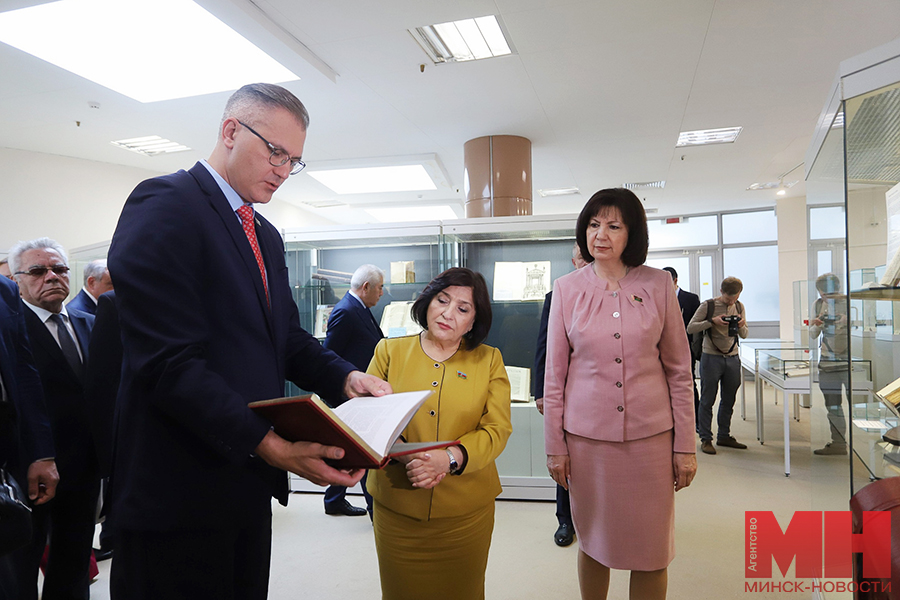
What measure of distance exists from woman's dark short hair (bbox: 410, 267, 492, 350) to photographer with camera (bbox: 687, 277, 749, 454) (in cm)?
415

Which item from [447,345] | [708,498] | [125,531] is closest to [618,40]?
[447,345]

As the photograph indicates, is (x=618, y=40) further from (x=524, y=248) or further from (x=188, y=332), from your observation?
(x=188, y=332)

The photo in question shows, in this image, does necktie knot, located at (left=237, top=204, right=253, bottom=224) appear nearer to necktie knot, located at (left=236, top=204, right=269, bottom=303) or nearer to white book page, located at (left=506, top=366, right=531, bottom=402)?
necktie knot, located at (left=236, top=204, right=269, bottom=303)

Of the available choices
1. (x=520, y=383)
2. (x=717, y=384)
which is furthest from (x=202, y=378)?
(x=717, y=384)

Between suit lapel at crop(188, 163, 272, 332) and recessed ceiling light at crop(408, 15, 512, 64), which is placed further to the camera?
recessed ceiling light at crop(408, 15, 512, 64)

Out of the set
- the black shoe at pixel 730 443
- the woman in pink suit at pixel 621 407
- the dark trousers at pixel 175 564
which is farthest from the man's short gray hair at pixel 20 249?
the black shoe at pixel 730 443

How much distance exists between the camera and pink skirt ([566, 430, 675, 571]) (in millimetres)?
1856

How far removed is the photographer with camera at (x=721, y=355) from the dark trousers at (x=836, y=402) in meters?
3.36

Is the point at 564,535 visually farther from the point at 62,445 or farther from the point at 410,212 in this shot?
the point at 410,212

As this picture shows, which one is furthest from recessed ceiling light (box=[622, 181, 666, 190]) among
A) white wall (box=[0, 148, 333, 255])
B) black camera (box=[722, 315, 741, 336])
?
white wall (box=[0, 148, 333, 255])

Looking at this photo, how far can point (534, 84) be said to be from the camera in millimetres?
4301

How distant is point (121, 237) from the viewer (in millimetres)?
1054

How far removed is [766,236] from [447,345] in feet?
35.7

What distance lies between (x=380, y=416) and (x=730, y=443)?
528 cm
